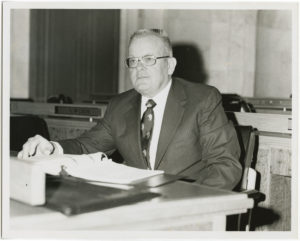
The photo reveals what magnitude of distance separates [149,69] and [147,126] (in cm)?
26

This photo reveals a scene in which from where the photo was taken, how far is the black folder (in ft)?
3.18

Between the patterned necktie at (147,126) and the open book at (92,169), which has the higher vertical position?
the patterned necktie at (147,126)

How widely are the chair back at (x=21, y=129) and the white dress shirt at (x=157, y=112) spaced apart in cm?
121

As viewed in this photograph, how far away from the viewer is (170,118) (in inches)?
74.5

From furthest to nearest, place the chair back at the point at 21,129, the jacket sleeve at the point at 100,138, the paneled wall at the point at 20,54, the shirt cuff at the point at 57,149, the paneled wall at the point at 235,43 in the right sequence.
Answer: the paneled wall at the point at 235,43
the paneled wall at the point at 20,54
the chair back at the point at 21,129
the jacket sleeve at the point at 100,138
the shirt cuff at the point at 57,149

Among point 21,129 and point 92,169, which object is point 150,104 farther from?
point 21,129

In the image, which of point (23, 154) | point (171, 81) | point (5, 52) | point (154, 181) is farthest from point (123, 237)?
point (171, 81)

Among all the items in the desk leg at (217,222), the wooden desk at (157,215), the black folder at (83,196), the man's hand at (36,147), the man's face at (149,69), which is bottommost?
the desk leg at (217,222)

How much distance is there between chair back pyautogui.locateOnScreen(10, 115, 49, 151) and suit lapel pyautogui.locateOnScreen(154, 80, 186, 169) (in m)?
1.35

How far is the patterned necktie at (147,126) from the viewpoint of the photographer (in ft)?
6.23

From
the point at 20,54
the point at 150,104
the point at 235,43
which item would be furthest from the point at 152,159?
the point at 235,43

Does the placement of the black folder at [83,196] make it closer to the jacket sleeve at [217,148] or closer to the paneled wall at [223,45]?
the jacket sleeve at [217,148]

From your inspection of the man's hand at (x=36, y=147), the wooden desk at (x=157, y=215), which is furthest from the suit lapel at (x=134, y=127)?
the wooden desk at (x=157, y=215)

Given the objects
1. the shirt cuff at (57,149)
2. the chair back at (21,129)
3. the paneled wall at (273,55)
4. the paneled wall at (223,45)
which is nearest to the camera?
the shirt cuff at (57,149)
